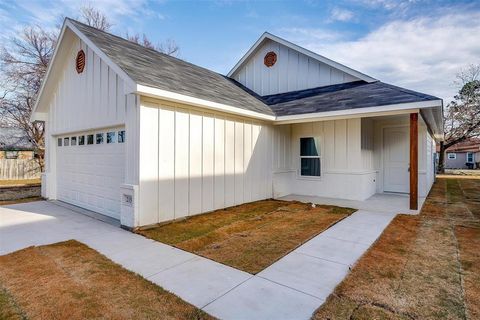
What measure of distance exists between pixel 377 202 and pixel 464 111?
76.9 feet

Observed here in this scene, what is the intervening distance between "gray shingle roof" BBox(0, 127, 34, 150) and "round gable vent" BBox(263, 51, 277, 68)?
65.5ft

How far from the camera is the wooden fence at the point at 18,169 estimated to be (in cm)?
1764

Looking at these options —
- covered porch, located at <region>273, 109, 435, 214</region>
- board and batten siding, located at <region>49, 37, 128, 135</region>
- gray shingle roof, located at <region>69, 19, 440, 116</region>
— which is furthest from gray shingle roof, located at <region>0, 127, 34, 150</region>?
covered porch, located at <region>273, 109, 435, 214</region>

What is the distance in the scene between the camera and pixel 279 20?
11961 mm

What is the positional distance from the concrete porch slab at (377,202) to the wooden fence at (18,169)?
1901cm

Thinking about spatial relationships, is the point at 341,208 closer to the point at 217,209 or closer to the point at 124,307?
the point at 217,209

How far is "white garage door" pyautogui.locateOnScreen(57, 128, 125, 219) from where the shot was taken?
6663 mm

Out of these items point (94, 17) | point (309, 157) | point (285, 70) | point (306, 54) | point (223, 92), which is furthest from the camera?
point (94, 17)

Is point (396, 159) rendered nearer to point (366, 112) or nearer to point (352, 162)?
point (352, 162)

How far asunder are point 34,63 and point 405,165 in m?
23.4

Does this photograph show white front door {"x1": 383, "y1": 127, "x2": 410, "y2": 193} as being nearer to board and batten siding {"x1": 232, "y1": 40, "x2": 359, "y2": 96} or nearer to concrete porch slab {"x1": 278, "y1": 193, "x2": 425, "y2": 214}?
concrete porch slab {"x1": 278, "y1": 193, "x2": 425, "y2": 214}

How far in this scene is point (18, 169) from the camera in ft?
59.9

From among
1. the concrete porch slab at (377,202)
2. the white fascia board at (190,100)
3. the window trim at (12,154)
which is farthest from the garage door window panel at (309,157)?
the window trim at (12,154)

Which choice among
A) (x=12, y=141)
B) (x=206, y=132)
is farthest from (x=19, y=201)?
(x=12, y=141)
